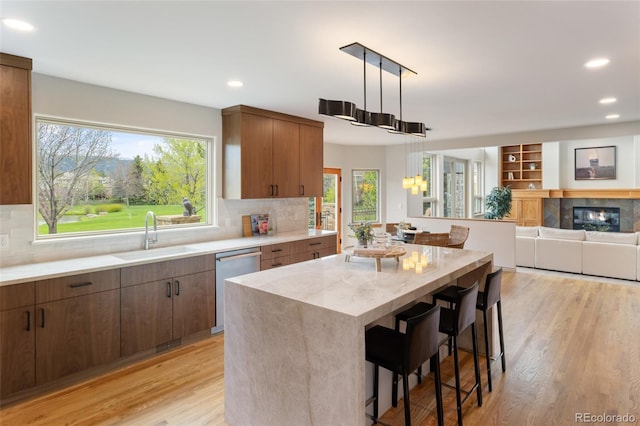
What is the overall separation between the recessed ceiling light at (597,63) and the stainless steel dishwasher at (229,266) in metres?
3.59

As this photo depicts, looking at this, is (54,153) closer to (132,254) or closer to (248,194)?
(132,254)

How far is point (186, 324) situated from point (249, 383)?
1.69 metres

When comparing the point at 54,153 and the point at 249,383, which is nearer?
the point at 249,383

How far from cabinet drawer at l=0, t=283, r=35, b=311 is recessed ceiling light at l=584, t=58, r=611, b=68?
4.64 m

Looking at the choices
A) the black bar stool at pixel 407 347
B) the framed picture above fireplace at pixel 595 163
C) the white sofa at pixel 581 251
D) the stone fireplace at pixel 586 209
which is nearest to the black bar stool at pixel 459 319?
the black bar stool at pixel 407 347

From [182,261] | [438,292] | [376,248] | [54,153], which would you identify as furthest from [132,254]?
[438,292]

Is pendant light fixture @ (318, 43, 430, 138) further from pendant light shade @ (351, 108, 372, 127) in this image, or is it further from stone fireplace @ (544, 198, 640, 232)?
stone fireplace @ (544, 198, 640, 232)

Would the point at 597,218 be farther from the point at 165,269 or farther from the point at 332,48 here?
the point at 165,269

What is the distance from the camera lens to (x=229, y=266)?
13.1 ft

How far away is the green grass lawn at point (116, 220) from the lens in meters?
3.48

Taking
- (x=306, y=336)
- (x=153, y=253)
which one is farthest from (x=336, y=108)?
(x=153, y=253)

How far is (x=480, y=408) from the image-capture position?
2.55 meters

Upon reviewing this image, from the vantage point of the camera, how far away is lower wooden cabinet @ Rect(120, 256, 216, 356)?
322 centimetres

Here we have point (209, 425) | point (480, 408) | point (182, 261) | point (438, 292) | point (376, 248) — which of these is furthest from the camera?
point (182, 261)
